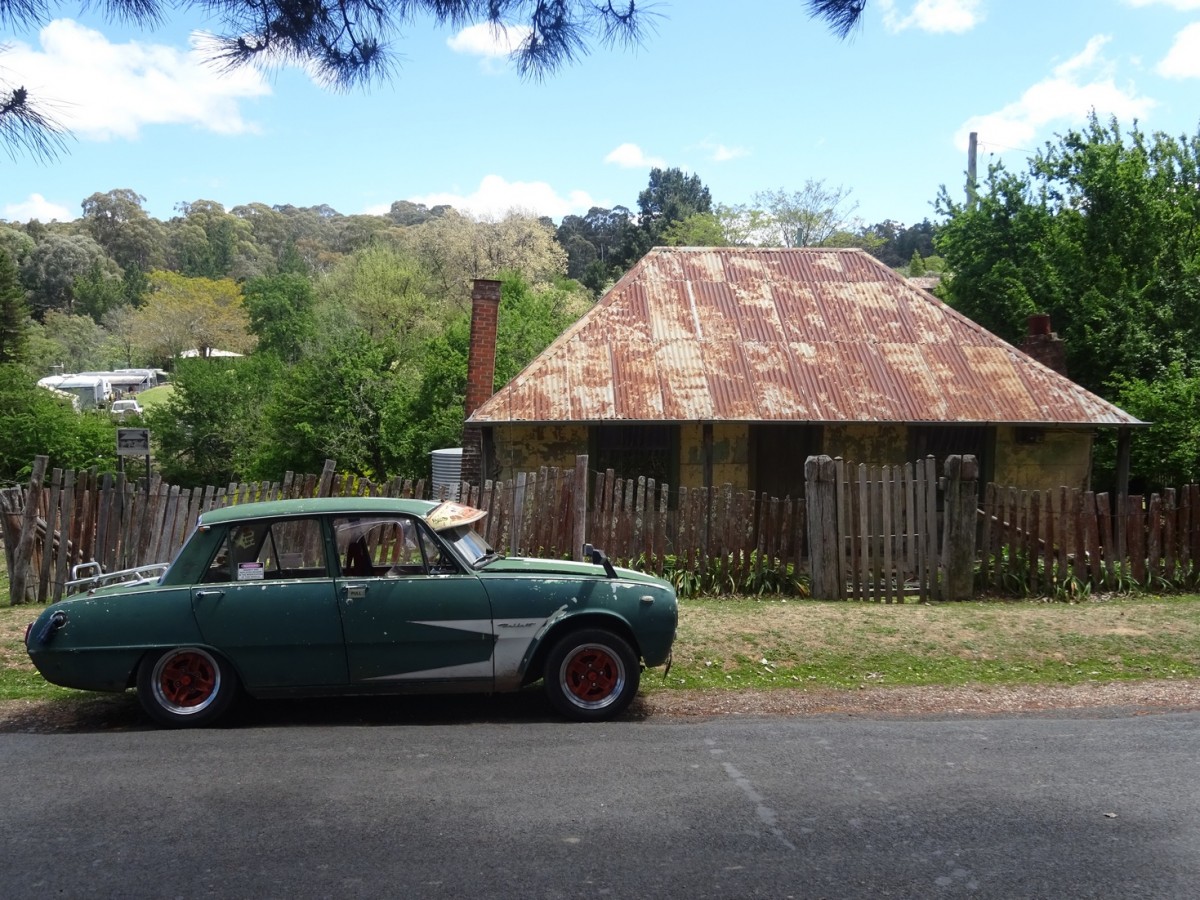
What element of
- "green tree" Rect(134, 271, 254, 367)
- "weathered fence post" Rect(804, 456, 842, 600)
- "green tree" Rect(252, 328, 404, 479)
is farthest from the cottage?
"green tree" Rect(134, 271, 254, 367)

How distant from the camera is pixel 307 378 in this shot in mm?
27797

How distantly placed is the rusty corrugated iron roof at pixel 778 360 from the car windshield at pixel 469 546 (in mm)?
6838

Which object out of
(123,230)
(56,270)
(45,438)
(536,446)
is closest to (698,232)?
(45,438)

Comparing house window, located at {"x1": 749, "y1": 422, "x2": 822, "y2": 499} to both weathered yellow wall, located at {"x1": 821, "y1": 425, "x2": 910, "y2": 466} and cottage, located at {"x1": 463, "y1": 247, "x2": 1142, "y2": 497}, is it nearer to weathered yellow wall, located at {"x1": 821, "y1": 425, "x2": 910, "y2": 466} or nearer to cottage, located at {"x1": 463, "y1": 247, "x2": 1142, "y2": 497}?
cottage, located at {"x1": 463, "y1": 247, "x2": 1142, "y2": 497}

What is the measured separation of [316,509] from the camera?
7.48 m

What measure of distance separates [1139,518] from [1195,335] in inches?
392

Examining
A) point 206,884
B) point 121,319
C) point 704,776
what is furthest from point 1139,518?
point 121,319

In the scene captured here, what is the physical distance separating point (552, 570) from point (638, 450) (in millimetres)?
8131

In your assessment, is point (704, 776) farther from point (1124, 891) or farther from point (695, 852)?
point (1124, 891)

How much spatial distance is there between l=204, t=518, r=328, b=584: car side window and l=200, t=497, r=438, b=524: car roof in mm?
62

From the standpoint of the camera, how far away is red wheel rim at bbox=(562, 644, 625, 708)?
7422 millimetres

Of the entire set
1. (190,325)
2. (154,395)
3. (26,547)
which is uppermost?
(190,325)

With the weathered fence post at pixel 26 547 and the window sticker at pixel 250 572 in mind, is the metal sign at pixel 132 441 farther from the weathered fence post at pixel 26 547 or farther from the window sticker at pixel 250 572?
the window sticker at pixel 250 572

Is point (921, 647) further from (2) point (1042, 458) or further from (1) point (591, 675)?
(2) point (1042, 458)
